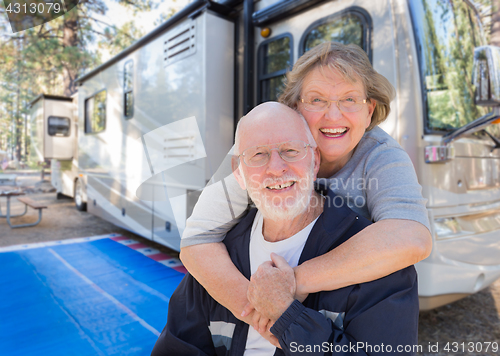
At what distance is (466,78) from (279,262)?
2.37 meters

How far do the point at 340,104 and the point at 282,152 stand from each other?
334 millimetres

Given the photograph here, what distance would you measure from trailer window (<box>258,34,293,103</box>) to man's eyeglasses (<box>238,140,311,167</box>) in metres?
1.74

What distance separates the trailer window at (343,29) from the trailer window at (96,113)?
4.32 metres

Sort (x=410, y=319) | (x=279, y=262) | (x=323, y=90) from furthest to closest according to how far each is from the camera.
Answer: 1. (x=323, y=90)
2. (x=279, y=262)
3. (x=410, y=319)

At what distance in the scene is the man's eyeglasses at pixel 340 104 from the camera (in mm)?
1434

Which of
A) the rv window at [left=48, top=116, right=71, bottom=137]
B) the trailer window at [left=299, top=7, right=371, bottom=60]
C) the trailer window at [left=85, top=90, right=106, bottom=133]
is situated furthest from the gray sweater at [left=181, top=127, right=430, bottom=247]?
the rv window at [left=48, top=116, right=71, bottom=137]

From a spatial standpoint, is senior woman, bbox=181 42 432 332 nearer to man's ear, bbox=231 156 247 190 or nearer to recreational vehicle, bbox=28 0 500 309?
man's ear, bbox=231 156 247 190

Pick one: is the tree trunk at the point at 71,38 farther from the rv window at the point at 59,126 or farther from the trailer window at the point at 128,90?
the trailer window at the point at 128,90

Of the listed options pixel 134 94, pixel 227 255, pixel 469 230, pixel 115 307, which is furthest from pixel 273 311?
pixel 134 94

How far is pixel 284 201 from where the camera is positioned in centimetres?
137

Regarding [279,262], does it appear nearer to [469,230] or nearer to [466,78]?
[469,230]

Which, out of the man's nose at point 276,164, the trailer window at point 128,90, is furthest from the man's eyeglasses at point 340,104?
the trailer window at point 128,90

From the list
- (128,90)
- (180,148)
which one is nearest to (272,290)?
(180,148)

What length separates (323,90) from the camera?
1.43 metres
